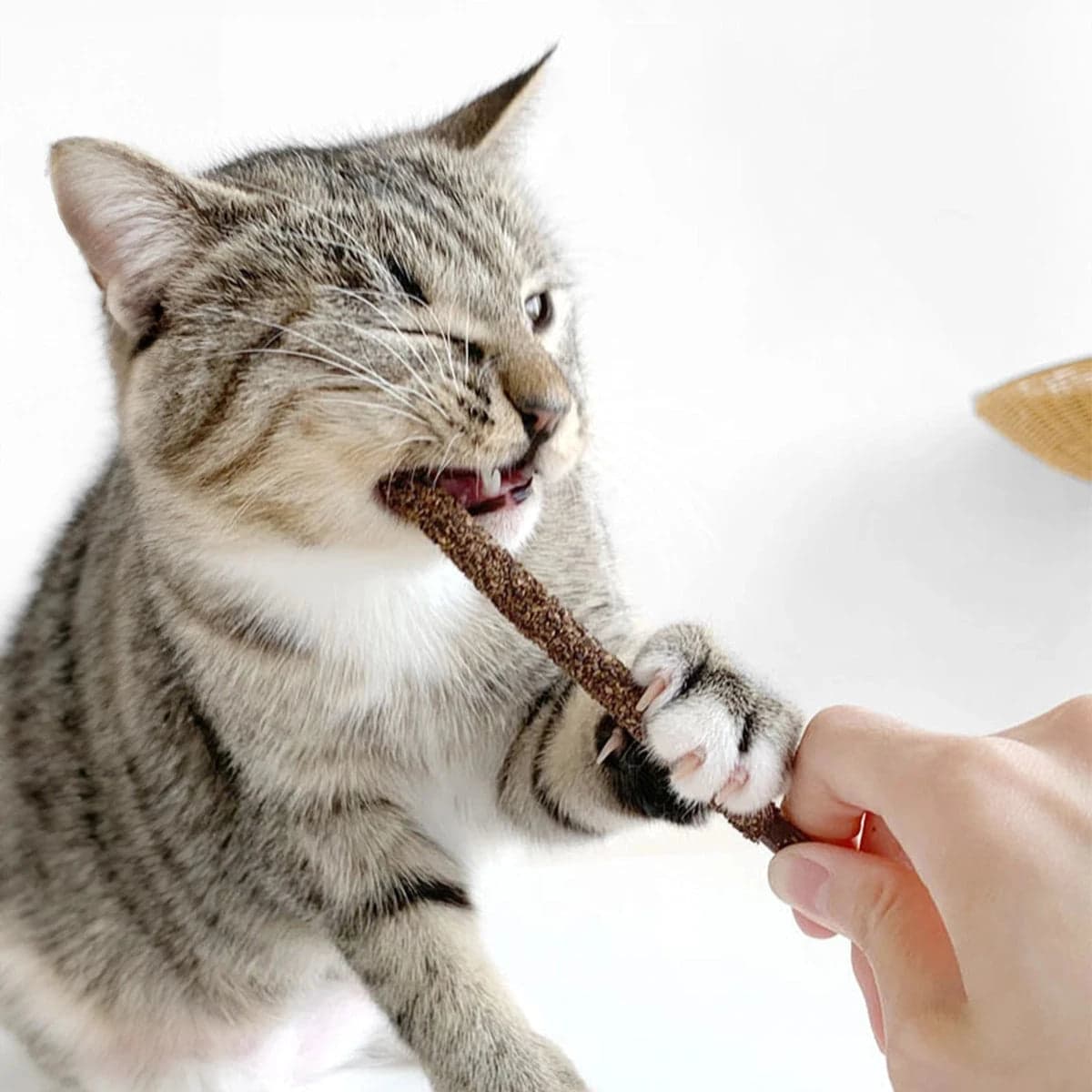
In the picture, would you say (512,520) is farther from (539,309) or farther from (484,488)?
(539,309)

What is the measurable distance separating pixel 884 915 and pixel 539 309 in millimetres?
476

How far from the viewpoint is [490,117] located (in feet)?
3.04

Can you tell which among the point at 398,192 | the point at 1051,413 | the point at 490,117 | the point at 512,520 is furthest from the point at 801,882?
the point at 1051,413

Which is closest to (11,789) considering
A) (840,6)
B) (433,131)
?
(433,131)

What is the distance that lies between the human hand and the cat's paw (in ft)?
0.10

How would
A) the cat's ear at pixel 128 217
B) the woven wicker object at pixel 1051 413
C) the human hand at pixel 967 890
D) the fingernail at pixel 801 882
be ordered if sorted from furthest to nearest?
the woven wicker object at pixel 1051 413
the cat's ear at pixel 128 217
the fingernail at pixel 801 882
the human hand at pixel 967 890

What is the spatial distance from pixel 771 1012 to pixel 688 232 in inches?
34.3

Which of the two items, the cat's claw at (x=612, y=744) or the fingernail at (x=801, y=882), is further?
the cat's claw at (x=612, y=744)

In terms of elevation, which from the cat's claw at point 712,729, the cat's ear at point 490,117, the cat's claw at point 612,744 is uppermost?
the cat's ear at point 490,117

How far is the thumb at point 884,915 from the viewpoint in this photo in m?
0.54

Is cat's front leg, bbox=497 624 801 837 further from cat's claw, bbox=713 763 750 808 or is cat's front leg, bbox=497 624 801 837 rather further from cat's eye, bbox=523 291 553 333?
cat's eye, bbox=523 291 553 333

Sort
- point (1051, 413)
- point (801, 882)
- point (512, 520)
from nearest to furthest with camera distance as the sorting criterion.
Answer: point (801, 882) → point (512, 520) → point (1051, 413)

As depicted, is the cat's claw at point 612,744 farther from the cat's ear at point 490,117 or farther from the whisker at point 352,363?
the cat's ear at point 490,117

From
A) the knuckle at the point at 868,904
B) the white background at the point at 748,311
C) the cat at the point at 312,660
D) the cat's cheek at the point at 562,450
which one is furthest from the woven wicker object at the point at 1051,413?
the knuckle at the point at 868,904
